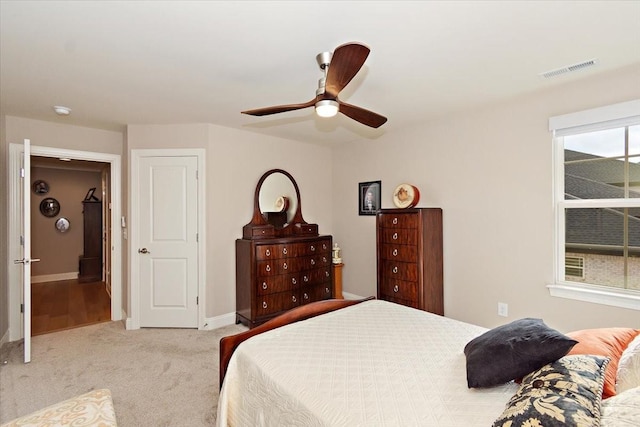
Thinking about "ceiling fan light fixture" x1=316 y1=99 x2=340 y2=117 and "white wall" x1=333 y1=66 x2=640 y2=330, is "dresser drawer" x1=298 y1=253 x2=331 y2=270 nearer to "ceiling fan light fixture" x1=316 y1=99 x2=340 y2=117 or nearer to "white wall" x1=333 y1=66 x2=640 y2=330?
"white wall" x1=333 y1=66 x2=640 y2=330

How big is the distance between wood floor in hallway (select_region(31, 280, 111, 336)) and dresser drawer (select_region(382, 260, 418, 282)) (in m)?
3.50

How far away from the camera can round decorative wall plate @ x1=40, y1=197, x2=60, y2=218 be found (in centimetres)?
619

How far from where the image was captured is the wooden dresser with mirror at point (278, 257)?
366 cm

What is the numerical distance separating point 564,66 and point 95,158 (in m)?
4.77

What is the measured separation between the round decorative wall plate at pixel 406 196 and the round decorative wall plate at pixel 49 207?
21.7 feet

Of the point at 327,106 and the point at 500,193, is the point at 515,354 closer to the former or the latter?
the point at 327,106

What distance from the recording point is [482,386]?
1287 mm

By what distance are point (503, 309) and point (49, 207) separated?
307 inches

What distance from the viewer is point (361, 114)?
228 centimetres

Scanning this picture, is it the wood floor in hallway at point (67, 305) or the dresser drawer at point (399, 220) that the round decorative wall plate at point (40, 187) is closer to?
the wood floor in hallway at point (67, 305)

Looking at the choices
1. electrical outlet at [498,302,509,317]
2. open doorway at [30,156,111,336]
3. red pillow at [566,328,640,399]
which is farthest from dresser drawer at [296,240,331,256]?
open doorway at [30,156,111,336]

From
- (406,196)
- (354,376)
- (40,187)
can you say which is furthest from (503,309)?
(40,187)

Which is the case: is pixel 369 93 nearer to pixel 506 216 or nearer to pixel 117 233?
pixel 506 216

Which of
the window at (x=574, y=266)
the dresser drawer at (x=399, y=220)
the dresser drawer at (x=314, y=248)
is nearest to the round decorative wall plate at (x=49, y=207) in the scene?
the dresser drawer at (x=314, y=248)
